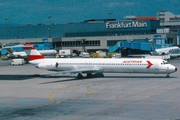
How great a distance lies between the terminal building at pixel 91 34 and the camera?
Answer: 502ft

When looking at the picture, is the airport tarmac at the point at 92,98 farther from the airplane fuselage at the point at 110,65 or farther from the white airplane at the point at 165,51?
the white airplane at the point at 165,51

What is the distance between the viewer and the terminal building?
152875 millimetres

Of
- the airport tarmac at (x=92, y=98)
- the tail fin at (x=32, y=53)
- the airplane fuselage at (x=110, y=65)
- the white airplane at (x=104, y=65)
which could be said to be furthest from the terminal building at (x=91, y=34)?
the airport tarmac at (x=92, y=98)

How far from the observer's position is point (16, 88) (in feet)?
190

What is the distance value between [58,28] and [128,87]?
391 feet

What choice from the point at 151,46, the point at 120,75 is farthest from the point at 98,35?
the point at 120,75

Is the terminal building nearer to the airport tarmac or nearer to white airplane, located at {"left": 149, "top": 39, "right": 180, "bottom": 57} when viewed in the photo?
white airplane, located at {"left": 149, "top": 39, "right": 180, "bottom": 57}

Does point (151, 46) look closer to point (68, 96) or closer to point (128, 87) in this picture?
point (128, 87)

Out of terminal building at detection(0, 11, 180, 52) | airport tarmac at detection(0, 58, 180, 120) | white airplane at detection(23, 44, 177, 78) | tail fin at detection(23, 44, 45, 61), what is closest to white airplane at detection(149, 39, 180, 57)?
terminal building at detection(0, 11, 180, 52)

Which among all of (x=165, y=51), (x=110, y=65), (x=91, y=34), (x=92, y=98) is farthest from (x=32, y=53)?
(x=91, y=34)

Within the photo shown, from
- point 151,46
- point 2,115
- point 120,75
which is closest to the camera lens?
point 2,115

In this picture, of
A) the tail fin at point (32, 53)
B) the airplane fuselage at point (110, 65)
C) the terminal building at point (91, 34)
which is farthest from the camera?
the terminal building at point (91, 34)

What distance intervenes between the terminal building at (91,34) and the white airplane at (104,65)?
79061 millimetres

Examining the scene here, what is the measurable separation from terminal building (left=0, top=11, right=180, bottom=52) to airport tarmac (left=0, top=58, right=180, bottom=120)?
84694 millimetres
